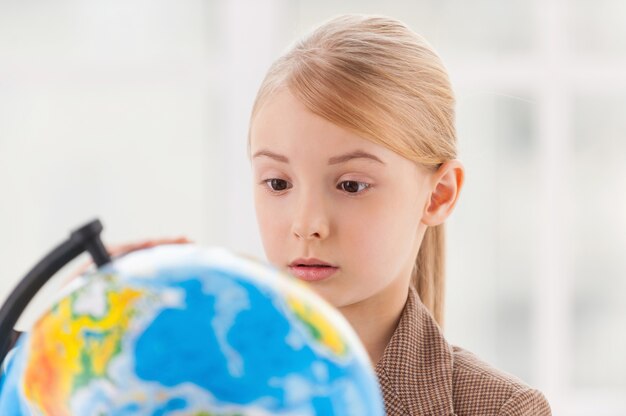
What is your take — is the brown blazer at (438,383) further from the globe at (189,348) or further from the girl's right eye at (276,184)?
the globe at (189,348)

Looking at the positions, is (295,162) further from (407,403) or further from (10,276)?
(10,276)

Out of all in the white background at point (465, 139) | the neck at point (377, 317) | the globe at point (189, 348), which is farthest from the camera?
the white background at point (465, 139)

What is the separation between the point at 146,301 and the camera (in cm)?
69

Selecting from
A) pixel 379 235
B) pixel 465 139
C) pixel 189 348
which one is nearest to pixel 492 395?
pixel 379 235

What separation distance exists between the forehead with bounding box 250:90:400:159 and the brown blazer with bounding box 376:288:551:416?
0.75 ft

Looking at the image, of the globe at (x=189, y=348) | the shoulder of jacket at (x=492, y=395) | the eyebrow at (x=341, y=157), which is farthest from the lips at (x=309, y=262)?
the globe at (x=189, y=348)

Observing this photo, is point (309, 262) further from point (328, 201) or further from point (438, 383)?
point (438, 383)

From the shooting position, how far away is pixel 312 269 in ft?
3.48

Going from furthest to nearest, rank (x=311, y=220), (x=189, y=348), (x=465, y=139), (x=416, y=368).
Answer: (x=465, y=139) → (x=416, y=368) → (x=311, y=220) → (x=189, y=348)

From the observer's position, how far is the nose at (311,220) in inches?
40.8

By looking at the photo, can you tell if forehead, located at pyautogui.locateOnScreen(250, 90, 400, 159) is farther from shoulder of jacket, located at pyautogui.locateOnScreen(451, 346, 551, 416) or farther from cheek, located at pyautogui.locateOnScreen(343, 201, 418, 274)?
shoulder of jacket, located at pyautogui.locateOnScreen(451, 346, 551, 416)

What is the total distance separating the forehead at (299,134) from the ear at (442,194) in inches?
4.6

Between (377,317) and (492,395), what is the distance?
16cm

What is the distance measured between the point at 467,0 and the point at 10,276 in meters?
1.91
